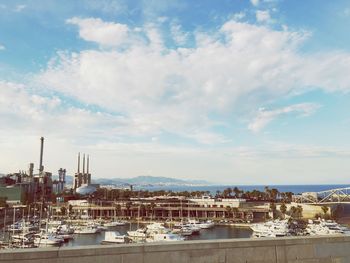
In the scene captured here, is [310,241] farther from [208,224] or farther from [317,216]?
[317,216]

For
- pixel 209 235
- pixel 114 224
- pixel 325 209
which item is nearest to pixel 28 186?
pixel 114 224

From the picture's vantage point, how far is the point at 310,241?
383 inches

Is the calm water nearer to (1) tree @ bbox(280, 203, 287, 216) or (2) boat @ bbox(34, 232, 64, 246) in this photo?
(2) boat @ bbox(34, 232, 64, 246)

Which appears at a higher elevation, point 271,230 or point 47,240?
point 271,230

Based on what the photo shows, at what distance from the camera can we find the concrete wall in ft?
26.7

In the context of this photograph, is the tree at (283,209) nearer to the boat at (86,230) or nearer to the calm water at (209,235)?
the calm water at (209,235)

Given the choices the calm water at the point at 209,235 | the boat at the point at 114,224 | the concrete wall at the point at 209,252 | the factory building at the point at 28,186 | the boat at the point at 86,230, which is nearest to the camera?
the concrete wall at the point at 209,252

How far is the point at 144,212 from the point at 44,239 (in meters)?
55.7

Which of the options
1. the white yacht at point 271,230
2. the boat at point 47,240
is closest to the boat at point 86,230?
the boat at point 47,240

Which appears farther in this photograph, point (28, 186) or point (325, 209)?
point (28, 186)

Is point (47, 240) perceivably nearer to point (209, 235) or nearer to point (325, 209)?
point (209, 235)

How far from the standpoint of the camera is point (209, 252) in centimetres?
895

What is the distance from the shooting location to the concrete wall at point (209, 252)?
320 inches

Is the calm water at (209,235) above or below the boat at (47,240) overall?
below
